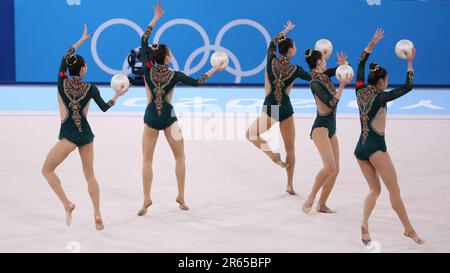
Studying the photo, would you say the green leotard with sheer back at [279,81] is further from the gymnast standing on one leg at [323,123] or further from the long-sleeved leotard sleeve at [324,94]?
the long-sleeved leotard sleeve at [324,94]

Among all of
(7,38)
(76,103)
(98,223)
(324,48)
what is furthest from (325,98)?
(7,38)

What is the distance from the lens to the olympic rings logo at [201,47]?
20.2m

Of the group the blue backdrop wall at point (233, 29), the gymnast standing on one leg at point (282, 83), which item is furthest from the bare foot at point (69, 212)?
the blue backdrop wall at point (233, 29)

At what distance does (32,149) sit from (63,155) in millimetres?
4896

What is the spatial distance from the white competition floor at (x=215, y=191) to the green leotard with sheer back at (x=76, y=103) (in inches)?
41.4

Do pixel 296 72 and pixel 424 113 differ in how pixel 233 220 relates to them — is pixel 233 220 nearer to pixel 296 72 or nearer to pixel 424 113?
pixel 296 72

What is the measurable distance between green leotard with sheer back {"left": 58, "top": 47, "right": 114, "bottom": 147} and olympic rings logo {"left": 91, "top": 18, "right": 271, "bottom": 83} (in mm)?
11850

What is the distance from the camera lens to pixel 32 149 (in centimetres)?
1318

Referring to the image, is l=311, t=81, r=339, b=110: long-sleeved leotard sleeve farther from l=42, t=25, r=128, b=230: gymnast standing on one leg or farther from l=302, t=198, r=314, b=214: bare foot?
l=42, t=25, r=128, b=230: gymnast standing on one leg

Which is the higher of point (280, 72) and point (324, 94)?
point (280, 72)

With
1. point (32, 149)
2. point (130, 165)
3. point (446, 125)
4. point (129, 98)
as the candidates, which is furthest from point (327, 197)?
point (129, 98)

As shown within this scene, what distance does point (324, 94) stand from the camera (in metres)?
8.95

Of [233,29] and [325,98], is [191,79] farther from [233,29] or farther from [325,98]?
[233,29]

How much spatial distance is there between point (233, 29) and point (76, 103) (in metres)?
12.2
